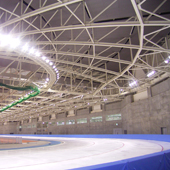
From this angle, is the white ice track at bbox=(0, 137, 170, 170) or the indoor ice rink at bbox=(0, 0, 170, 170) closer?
the white ice track at bbox=(0, 137, 170, 170)

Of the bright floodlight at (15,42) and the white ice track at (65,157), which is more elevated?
the bright floodlight at (15,42)

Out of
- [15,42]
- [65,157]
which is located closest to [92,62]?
[15,42]

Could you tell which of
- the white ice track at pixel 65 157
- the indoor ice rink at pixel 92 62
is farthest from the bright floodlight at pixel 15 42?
the white ice track at pixel 65 157

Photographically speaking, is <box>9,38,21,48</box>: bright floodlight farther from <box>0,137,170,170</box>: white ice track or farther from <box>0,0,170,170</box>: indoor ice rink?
<box>0,137,170,170</box>: white ice track

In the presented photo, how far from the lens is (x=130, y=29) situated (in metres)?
22.2

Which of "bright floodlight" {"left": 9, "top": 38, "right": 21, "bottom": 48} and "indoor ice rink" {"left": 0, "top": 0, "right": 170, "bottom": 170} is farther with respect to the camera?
"bright floodlight" {"left": 9, "top": 38, "right": 21, "bottom": 48}

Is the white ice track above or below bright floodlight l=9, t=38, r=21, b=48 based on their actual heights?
below

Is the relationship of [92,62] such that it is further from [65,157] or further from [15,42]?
[65,157]

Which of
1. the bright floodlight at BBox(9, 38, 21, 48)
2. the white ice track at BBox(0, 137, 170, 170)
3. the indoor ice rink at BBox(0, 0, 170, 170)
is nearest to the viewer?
the white ice track at BBox(0, 137, 170, 170)

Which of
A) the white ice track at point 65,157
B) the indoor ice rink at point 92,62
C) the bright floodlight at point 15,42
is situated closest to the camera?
the white ice track at point 65,157

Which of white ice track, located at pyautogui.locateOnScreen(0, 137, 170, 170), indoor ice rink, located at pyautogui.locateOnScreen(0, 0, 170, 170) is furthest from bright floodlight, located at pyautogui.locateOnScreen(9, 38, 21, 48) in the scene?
white ice track, located at pyautogui.locateOnScreen(0, 137, 170, 170)

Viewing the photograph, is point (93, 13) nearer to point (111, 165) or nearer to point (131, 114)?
point (111, 165)

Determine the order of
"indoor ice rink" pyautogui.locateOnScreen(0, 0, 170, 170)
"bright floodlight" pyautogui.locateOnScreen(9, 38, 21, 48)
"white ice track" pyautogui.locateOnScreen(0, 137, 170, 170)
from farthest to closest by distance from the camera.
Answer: "bright floodlight" pyautogui.locateOnScreen(9, 38, 21, 48) → "indoor ice rink" pyautogui.locateOnScreen(0, 0, 170, 170) → "white ice track" pyautogui.locateOnScreen(0, 137, 170, 170)

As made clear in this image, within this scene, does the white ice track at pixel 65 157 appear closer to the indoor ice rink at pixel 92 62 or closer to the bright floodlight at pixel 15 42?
the indoor ice rink at pixel 92 62
